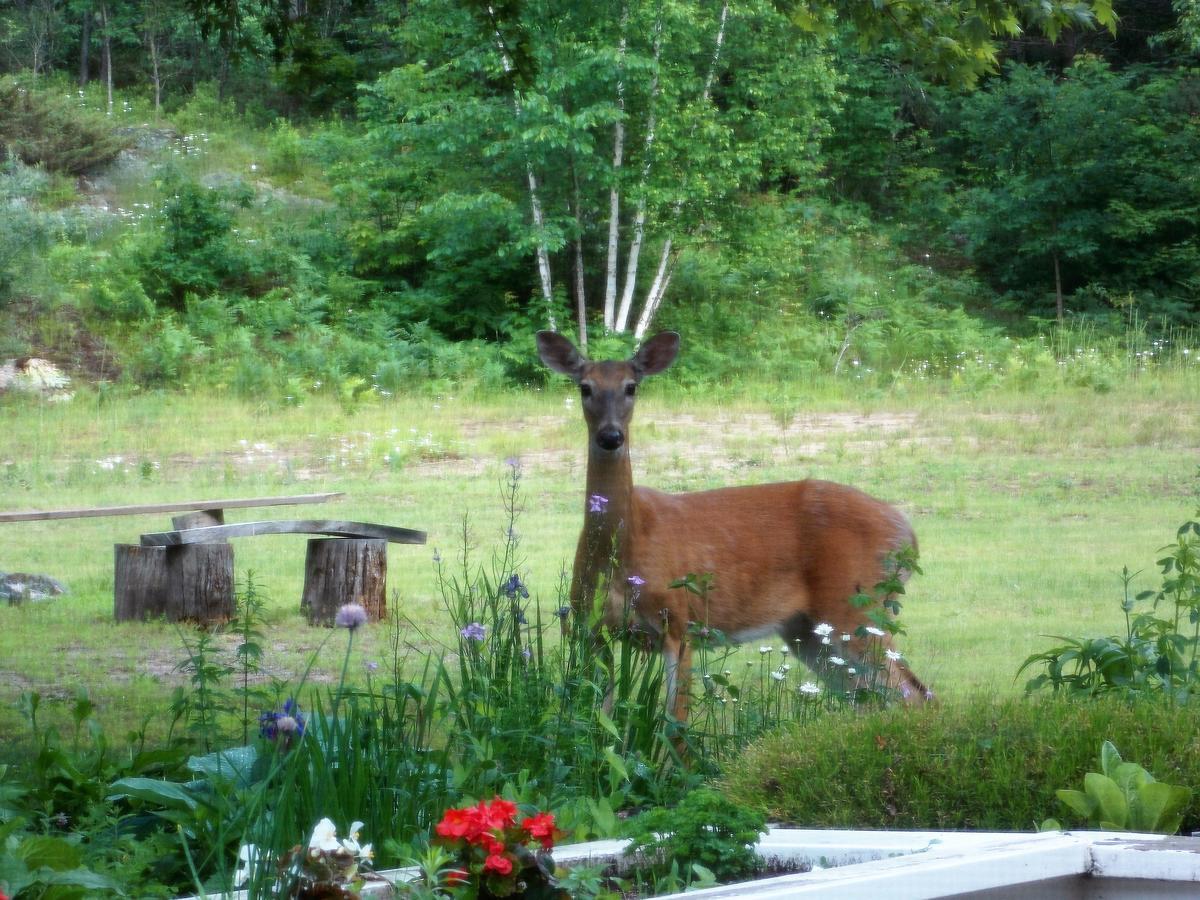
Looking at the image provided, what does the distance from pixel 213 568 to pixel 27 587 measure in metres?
1.26

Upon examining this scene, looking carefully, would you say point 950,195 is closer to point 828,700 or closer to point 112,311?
point 112,311

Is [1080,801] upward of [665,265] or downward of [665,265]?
downward

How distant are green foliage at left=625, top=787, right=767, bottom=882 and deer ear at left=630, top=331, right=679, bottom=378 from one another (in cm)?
264

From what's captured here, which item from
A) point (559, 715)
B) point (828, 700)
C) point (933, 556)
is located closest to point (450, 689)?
point (559, 715)

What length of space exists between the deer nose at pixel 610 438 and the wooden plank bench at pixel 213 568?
2064 millimetres

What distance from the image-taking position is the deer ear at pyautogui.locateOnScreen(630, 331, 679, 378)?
4723 millimetres

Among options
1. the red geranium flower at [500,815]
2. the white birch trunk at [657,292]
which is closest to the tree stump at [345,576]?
the red geranium flower at [500,815]

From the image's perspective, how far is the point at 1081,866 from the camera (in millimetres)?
1880

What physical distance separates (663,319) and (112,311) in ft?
15.4

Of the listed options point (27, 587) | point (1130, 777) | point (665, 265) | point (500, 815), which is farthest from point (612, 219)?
point (500, 815)

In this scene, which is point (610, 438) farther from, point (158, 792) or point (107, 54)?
point (107, 54)

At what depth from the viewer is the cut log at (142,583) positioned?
6.06 m

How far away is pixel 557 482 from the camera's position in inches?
372

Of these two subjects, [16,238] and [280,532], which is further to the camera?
[16,238]
